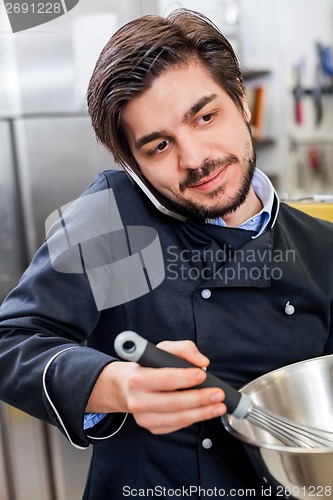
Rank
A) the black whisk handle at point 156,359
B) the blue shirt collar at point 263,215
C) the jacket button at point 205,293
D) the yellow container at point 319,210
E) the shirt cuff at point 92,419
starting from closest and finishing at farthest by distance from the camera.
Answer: the black whisk handle at point 156,359 → the shirt cuff at point 92,419 → the jacket button at point 205,293 → the blue shirt collar at point 263,215 → the yellow container at point 319,210

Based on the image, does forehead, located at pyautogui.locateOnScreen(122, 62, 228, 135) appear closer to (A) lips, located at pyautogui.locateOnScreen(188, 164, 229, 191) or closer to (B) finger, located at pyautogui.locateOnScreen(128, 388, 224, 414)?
(A) lips, located at pyautogui.locateOnScreen(188, 164, 229, 191)

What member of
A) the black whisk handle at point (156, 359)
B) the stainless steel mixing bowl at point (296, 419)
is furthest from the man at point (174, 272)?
the black whisk handle at point (156, 359)

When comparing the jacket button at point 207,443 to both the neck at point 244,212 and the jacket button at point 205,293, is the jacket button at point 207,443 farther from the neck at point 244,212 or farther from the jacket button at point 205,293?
the neck at point 244,212

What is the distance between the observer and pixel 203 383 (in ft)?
2.05

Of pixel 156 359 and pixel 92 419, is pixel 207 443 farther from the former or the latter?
pixel 156 359

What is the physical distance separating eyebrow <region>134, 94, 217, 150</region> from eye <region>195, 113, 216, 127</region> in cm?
A: 2

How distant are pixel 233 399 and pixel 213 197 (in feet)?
1.18

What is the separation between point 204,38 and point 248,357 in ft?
1.61

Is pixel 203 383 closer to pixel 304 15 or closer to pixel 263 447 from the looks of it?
pixel 263 447

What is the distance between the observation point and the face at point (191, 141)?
872mm

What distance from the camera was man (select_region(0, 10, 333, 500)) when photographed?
2.85 ft

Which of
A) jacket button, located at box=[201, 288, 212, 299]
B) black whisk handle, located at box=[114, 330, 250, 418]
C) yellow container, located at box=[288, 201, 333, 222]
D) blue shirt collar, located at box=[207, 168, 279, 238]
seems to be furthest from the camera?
yellow container, located at box=[288, 201, 333, 222]

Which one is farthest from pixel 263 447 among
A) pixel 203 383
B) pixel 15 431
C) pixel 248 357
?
pixel 15 431

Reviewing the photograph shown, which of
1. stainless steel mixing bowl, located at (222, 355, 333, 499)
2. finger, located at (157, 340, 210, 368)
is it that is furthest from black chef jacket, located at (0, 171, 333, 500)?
finger, located at (157, 340, 210, 368)
